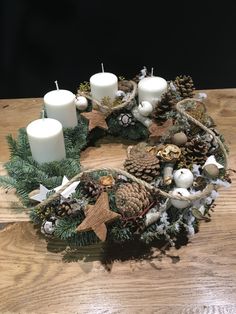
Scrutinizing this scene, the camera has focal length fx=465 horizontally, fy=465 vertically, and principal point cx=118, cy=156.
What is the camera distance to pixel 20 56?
174 centimetres

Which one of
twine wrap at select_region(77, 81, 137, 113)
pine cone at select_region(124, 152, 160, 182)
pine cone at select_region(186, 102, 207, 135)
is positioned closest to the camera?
pine cone at select_region(124, 152, 160, 182)

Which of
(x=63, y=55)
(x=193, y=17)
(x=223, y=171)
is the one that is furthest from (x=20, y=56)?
(x=223, y=171)

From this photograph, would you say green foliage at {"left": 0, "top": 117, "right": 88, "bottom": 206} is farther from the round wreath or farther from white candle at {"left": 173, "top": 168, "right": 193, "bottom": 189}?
white candle at {"left": 173, "top": 168, "right": 193, "bottom": 189}

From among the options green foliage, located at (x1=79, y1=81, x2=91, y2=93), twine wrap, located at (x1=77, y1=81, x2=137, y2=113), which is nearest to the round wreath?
twine wrap, located at (x1=77, y1=81, x2=137, y2=113)

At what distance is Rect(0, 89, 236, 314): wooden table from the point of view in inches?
33.6

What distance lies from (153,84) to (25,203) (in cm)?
46

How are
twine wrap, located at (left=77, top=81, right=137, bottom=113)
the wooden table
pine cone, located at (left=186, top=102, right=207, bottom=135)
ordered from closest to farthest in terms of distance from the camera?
the wooden table < pine cone, located at (left=186, top=102, right=207, bottom=135) < twine wrap, located at (left=77, top=81, right=137, bottom=113)

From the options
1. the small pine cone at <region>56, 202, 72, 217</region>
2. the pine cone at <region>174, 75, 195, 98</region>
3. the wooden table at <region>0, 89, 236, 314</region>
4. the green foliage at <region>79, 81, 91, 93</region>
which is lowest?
the wooden table at <region>0, 89, 236, 314</region>

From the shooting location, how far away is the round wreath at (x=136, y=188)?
3.01 feet

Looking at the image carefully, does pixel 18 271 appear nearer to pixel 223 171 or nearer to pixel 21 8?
pixel 223 171

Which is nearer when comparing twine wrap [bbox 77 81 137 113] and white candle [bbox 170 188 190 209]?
white candle [bbox 170 188 190 209]

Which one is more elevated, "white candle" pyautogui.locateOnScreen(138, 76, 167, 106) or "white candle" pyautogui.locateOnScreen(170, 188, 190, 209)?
"white candle" pyautogui.locateOnScreen(138, 76, 167, 106)

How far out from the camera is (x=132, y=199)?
911 mm

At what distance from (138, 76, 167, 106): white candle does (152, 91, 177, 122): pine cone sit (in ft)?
0.09
